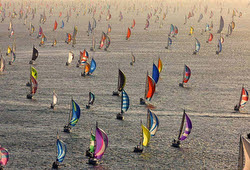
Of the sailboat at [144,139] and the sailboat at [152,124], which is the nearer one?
the sailboat at [144,139]

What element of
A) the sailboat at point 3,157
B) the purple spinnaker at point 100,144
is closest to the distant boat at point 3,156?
the sailboat at point 3,157

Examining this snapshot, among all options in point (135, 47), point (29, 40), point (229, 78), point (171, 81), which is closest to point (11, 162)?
point (171, 81)

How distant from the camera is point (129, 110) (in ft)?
297

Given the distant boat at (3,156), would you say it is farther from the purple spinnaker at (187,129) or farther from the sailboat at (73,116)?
the purple spinnaker at (187,129)

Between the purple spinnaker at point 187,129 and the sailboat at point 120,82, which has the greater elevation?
the sailboat at point 120,82

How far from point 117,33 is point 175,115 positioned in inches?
4537

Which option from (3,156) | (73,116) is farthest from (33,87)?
(3,156)

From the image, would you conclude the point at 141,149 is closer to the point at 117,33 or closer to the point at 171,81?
the point at 171,81

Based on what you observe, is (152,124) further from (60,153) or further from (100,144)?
(60,153)

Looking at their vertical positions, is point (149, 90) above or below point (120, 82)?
below

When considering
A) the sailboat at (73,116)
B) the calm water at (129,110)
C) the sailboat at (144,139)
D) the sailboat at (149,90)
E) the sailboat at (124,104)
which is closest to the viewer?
the calm water at (129,110)

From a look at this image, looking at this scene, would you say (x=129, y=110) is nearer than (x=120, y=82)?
Yes

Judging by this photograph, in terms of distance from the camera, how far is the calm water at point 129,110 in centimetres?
6925

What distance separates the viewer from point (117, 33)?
7859 inches
